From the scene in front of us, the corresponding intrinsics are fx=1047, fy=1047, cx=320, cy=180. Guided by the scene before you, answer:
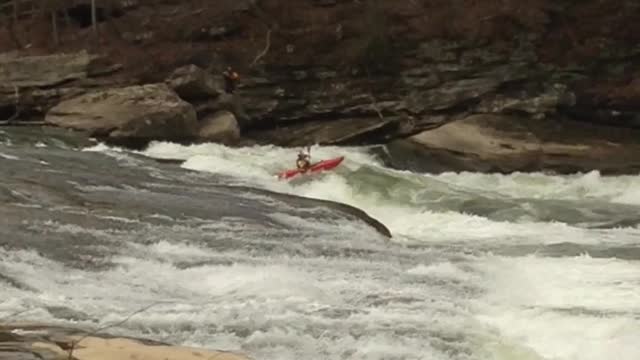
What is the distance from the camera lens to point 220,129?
2144 cm

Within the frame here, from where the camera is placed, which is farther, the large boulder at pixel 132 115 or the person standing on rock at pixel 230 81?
the person standing on rock at pixel 230 81

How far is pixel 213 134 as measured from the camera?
2123cm

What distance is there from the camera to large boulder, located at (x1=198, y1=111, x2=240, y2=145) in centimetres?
2117

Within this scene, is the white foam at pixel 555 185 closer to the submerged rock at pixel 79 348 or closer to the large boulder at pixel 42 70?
the large boulder at pixel 42 70

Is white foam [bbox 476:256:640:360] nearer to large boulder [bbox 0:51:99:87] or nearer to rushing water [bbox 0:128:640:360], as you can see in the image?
rushing water [bbox 0:128:640:360]

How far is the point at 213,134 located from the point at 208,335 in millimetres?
14763

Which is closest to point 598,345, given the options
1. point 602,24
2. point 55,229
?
point 55,229

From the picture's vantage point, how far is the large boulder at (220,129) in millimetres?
21172

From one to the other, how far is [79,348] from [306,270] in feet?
13.2

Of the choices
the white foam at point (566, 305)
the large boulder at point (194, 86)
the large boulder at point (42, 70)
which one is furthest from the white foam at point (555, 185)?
the large boulder at point (42, 70)

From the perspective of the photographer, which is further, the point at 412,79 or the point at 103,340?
the point at 412,79

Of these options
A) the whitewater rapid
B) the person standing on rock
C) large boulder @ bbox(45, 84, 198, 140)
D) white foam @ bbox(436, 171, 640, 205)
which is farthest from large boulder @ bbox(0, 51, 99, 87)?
white foam @ bbox(436, 171, 640, 205)

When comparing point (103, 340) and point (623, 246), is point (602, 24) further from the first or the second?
point (103, 340)

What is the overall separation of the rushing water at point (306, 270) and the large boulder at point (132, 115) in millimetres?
5116
